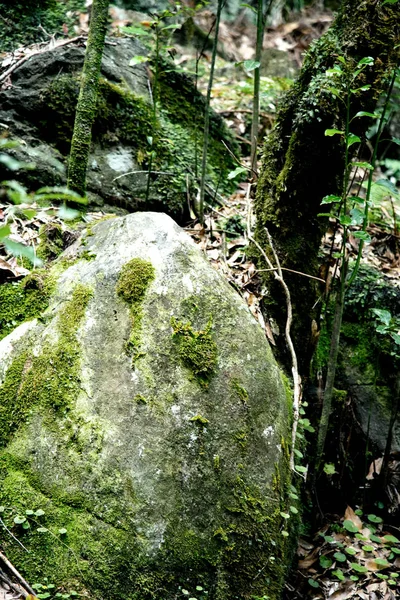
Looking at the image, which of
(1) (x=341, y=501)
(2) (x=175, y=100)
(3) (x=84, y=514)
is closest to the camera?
(3) (x=84, y=514)

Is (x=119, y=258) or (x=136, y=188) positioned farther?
(x=136, y=188)

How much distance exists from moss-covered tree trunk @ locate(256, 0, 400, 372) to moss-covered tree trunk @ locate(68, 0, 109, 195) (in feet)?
4.00

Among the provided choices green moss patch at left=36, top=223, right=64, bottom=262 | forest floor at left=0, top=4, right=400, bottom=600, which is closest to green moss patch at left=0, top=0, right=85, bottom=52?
forest floor at left=0, top=4, right=400, bottom=600

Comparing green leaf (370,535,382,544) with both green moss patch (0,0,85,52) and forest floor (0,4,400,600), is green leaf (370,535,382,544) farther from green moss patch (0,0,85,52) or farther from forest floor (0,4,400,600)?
green moss patch (0,0,85,52)

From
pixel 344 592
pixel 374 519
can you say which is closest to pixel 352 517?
pixel 374 519

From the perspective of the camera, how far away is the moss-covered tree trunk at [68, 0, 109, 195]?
3.51 meters

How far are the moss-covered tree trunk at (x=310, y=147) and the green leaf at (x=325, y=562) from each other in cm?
118

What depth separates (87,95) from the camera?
11.7ft

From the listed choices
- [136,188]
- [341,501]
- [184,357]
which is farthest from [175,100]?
[341,501]

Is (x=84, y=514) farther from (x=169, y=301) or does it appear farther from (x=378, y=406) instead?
(x=378, y=406)

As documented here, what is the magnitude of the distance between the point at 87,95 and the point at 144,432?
89.1 inches

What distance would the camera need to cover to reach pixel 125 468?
8.09 ft

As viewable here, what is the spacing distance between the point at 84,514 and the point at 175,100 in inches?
159

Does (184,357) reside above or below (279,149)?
below
